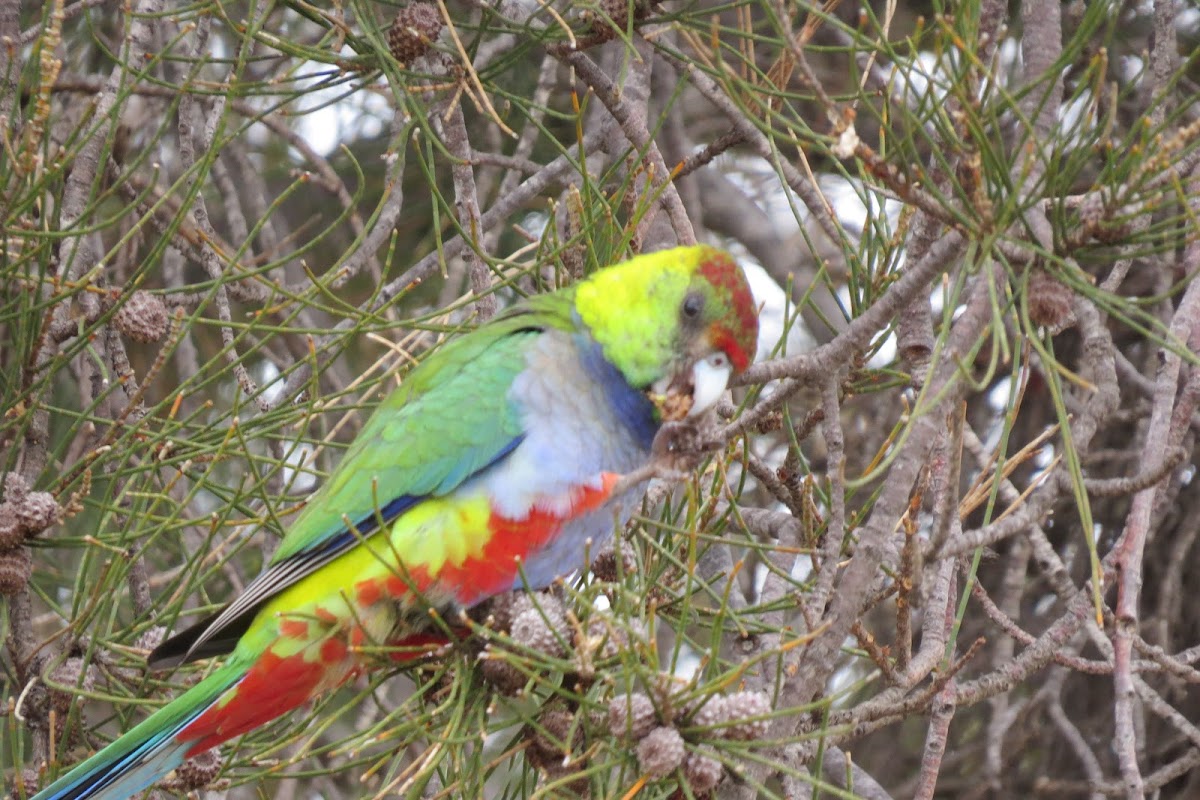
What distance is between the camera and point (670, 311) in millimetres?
2701

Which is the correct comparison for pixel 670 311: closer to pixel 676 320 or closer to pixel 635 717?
pixel 676 320

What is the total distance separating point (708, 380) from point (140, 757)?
132cm

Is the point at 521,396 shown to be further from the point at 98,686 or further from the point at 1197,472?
the point at 1197,472

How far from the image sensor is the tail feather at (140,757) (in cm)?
237

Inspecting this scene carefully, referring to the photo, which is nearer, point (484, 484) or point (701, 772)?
point (701, 772)

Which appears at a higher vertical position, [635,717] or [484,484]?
[484,484]

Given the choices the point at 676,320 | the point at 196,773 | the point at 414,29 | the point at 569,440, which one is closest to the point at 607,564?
the point at 569,440

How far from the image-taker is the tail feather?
7.76 feet

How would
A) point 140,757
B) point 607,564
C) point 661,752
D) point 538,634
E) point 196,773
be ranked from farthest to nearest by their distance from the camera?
point 607,564, point 196,773, point 140,757, point 538,634, point 661,752

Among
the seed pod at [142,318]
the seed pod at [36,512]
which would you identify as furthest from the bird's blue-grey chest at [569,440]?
the seed pod at [36,512]

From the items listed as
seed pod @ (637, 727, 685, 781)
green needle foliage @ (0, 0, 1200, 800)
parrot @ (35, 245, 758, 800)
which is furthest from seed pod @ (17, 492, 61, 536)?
seed pod @ (637, 727, 685, 781)

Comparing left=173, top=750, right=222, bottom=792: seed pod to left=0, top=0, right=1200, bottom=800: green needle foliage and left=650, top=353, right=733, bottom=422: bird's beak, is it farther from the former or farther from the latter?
left=650, top=353, right=733, bottom=422: bird's beak

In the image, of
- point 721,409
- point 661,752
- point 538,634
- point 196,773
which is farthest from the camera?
point 721,409

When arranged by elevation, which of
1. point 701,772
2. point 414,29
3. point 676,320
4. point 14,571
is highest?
point 414,29
